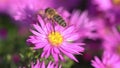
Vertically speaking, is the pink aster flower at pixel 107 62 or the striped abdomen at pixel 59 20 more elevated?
the striped abdomen at pixel 59 20

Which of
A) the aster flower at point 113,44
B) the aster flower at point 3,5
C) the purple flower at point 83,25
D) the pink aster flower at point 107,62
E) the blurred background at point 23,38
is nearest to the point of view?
the pink aster flower at point 107,62

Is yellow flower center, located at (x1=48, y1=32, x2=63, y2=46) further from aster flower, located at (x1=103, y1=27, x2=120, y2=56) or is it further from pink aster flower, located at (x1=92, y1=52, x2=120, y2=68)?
aster flower, located at (x1=103, y1=27, x2=120, y2=56)

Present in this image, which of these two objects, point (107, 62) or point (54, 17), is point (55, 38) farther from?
point (107, 62)

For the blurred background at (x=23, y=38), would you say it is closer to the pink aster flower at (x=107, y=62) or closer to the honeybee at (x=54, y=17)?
the honeybee at (x=54, y=17)

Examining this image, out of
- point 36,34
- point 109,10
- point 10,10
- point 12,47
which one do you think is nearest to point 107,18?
point 109,10

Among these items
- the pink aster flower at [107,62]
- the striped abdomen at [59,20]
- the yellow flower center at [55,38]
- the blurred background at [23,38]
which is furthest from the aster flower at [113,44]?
the striped abdomen at [59,20]

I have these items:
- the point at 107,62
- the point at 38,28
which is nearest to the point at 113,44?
the point at 107,62

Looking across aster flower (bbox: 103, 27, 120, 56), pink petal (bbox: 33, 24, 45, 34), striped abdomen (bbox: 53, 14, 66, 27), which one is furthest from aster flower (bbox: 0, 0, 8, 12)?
pink petal (bbox: 33, 24, 45, 34)
